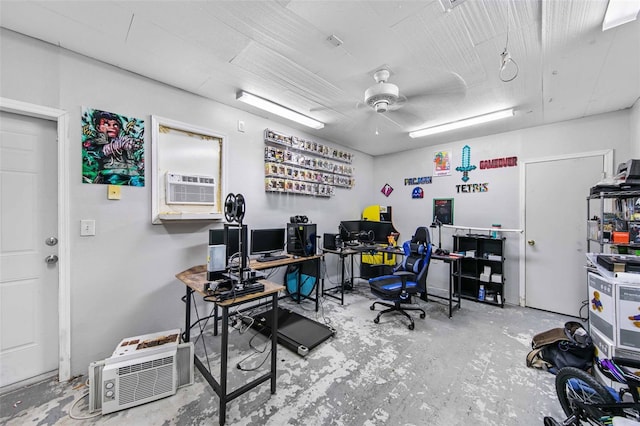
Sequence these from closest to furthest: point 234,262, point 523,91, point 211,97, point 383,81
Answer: point 234,262 < point 383,81 < point 523,91 < point 211,97

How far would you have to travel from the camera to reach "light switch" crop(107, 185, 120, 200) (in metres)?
2.32

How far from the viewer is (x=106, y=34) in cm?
194

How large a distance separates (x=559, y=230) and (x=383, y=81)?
3.45 meters

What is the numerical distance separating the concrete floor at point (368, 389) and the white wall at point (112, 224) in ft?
1.70

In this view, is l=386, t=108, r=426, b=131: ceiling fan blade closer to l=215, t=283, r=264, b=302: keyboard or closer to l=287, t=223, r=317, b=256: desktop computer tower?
l=287, t=223, r=317, b=256: desktop computer tower

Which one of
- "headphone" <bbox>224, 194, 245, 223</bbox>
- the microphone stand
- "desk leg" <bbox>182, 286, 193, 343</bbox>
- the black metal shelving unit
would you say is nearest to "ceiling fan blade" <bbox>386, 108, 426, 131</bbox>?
the microphone stand

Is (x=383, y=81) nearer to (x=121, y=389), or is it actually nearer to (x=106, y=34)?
(x=106, y=34)

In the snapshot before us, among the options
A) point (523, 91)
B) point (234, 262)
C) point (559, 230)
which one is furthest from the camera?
point (559, 230)

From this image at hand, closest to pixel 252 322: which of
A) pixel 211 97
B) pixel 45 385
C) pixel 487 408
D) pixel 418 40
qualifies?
pixel 45 385

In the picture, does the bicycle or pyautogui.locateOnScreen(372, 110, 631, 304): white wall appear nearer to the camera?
the bicycle

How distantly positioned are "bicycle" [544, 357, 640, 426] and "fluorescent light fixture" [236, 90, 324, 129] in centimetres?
359

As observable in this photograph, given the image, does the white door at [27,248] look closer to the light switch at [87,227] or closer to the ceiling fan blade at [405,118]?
the light switch at [87,227]

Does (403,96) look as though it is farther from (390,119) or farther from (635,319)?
(635,319)

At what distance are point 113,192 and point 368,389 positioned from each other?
2979 mm
